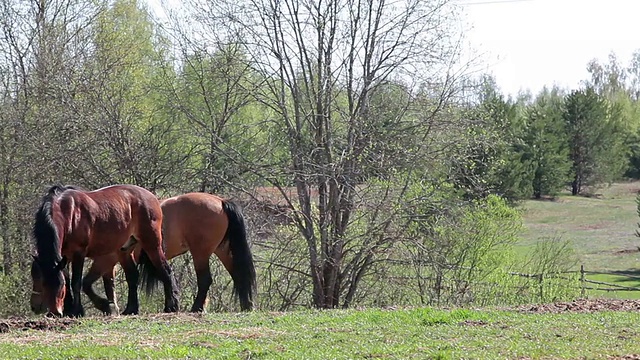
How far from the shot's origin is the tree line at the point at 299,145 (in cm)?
1630

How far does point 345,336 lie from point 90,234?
382 cm

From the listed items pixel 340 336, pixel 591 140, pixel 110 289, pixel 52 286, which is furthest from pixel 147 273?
pixel 591 140

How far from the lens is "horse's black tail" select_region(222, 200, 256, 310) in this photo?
12.4 m

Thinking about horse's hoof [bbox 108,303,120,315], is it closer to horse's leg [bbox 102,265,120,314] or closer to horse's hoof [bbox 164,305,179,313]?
horse's leg [bbox 102,265,120,314]

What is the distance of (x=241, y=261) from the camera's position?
12.4 meters

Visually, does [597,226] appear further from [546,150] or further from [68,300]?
[68,300]

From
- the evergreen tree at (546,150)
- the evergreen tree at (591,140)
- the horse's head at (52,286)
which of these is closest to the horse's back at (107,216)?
the horse's head at (52,286)

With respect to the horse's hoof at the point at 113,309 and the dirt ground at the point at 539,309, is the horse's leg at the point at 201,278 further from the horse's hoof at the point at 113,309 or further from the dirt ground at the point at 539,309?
the dirt ground at the point at 539,309

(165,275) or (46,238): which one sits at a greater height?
(46,238)

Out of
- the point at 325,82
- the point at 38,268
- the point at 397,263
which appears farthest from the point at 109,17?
the point at 38,268

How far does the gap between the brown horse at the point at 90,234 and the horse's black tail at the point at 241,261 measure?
1216 millimetres

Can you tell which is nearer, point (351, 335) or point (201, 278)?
point (351, 335)

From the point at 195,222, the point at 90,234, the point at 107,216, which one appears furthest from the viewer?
the point at 195,222

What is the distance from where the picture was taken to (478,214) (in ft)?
61.7
